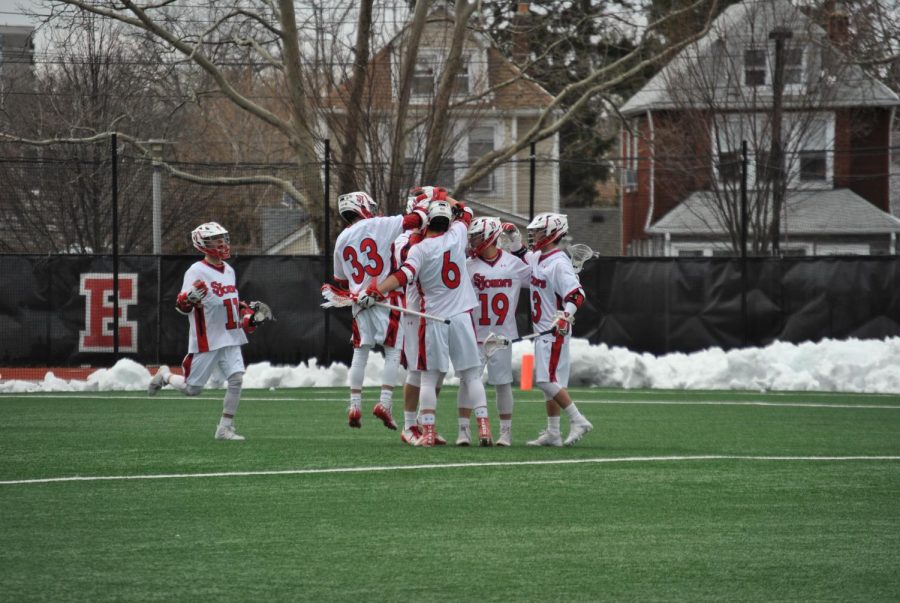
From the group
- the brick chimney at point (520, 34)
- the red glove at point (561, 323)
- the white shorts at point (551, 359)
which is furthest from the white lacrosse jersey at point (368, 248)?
the brick chimney at point (520, 34)

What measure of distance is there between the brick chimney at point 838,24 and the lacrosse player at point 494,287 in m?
18.9

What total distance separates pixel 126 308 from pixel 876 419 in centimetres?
1116

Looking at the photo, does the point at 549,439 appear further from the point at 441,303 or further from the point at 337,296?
the point at 337,296

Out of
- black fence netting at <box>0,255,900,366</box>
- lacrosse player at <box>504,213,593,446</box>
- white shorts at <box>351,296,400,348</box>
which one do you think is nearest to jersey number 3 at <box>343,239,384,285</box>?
white shorts at <box>351,296,400,348</box>

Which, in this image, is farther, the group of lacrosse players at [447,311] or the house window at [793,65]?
the house window at [793,65]

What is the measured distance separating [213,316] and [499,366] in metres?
2.61

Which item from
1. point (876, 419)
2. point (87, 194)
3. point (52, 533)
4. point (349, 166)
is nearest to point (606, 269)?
point (349, 166)

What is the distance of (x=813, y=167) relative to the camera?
2902 cm

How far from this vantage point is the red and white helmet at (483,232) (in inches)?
462

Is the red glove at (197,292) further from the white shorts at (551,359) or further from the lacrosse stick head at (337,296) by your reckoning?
the white shorts at (551,359)

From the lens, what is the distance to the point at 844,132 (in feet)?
102

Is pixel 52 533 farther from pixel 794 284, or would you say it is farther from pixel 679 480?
pixel 794 284

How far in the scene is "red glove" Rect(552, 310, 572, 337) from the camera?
36.7 ft

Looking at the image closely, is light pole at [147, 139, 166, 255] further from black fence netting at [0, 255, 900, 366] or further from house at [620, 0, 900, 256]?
house at [620, 0, 900, 256]
